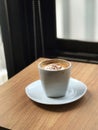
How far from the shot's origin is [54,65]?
0.90 m

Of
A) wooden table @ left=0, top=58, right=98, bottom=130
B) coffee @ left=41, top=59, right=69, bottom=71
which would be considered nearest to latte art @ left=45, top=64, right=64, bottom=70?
coffee @ left=41, top=59, right=69, bottom=71

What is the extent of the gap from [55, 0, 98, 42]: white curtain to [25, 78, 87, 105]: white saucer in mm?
654

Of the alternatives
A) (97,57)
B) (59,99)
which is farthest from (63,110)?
(97,57)

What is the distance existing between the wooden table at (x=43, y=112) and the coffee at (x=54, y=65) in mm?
126

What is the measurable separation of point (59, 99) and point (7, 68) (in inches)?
31.4

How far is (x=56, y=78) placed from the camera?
32.7 inches

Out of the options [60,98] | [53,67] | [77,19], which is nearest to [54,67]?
[53,67]

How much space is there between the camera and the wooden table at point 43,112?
2.42 feet

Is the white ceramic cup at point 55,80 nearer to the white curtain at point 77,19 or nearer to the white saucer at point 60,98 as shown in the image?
the white saucer at point 60,98

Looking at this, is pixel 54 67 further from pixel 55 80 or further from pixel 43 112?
pixel 43 112

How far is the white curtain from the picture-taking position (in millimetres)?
1510

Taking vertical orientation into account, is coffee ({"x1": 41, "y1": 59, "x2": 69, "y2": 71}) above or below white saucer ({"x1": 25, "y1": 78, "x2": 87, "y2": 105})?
above

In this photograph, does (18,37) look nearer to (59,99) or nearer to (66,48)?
(66,48)

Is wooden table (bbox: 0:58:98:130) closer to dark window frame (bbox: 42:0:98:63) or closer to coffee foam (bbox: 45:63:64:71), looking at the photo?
coffee foam (bbox: 45:63:64:71)
